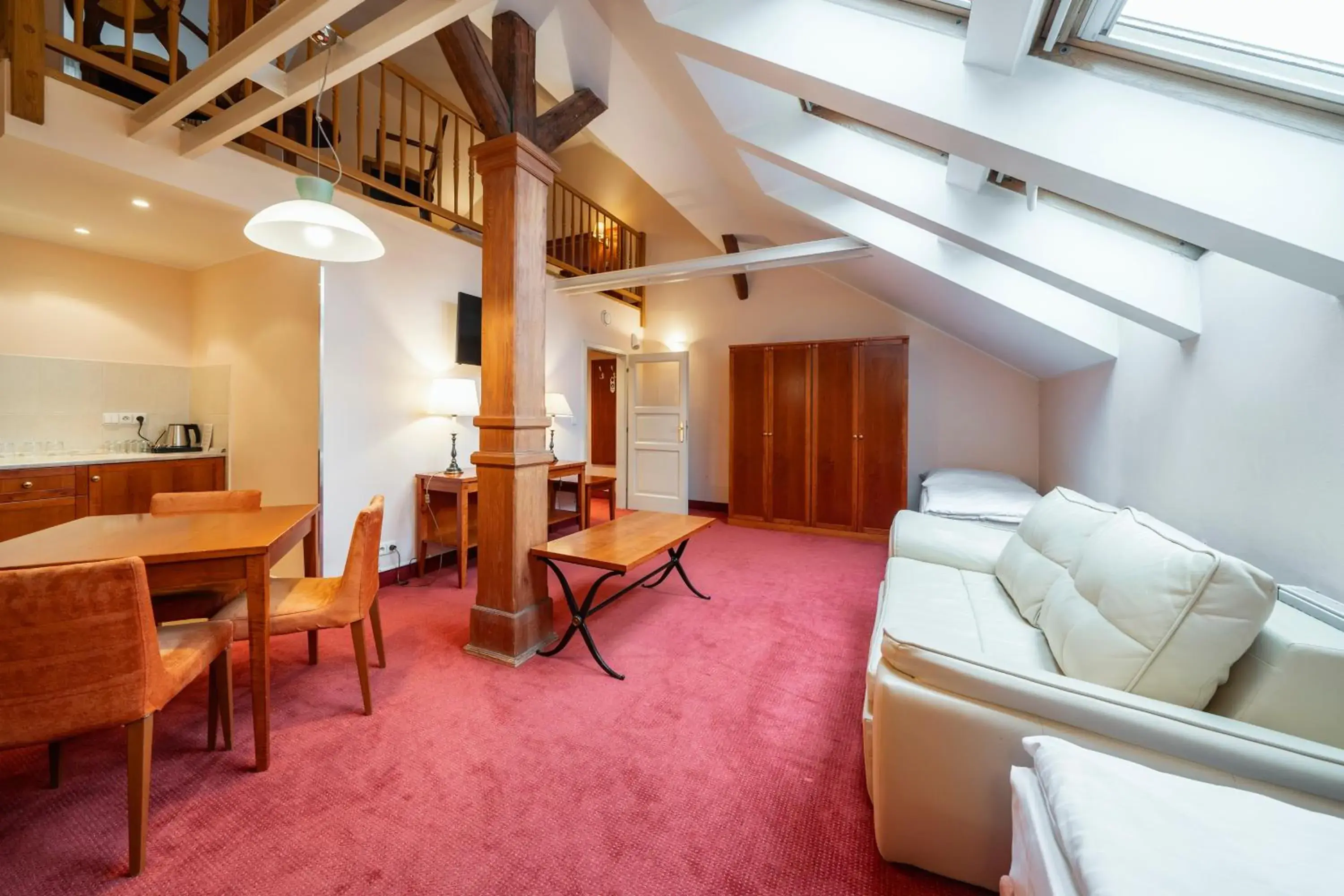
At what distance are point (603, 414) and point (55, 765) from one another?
277 inches

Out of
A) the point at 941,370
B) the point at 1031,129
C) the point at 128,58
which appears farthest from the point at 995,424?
the point at 128,58

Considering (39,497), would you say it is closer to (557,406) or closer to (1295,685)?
(557,406)

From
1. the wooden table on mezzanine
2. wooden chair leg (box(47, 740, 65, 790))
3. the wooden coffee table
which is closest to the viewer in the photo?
wooden chair leg (box(47, 740, 65, 790))

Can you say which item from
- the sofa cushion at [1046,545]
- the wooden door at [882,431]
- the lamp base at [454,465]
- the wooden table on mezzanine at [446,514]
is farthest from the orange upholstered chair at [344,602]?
the wooden door at [882,431]

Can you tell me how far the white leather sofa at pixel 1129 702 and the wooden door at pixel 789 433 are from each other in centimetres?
357

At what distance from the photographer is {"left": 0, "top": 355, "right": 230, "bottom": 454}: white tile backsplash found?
121 inches

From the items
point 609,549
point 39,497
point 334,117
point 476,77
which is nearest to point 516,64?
point 476,77

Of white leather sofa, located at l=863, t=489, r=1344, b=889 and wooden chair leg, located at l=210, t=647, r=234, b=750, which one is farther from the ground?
white leather sofa, located at l=863, t=489, r=1344, b=889

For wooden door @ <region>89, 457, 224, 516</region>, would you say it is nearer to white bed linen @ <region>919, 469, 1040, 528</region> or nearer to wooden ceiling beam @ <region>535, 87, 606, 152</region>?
wooden ceiling beam @ <region>535, 87, 606, 152</region>

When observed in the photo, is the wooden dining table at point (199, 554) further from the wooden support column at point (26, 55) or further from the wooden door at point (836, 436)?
the wooden door at point (836, 436)

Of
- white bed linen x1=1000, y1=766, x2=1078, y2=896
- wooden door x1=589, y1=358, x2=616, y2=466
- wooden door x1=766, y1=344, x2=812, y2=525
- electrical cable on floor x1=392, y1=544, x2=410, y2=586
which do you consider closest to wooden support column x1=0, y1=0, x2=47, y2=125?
electrical cable on floor x1=392, y1=544, x2=410, y2=586

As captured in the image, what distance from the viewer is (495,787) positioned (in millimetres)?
1548

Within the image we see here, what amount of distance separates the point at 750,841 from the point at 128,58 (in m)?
4.00

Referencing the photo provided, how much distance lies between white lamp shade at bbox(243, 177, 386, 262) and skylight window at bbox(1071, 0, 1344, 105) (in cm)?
232
